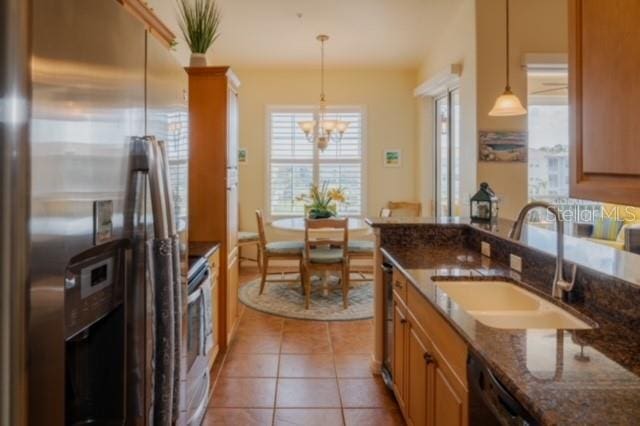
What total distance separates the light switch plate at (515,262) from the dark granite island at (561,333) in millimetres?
26

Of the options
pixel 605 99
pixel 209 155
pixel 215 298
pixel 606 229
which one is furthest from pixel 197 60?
pixel 606 229

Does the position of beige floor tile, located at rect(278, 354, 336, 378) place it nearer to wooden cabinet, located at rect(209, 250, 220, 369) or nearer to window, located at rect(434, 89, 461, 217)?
wooden cabinet, located at rect(209, 250, 220, 369)

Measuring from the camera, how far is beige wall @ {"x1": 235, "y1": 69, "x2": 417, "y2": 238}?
260 inches

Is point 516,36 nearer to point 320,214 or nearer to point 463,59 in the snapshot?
point 463,59

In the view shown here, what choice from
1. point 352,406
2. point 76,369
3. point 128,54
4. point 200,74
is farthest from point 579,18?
point 200,74

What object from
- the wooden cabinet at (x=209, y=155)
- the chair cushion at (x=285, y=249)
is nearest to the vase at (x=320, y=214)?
the chair cushion at (x=285, y=249)

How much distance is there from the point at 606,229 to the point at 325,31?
427 centimetres

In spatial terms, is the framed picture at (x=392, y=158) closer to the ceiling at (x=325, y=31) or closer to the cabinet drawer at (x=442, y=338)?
the ceiling at (x=325, y=31)

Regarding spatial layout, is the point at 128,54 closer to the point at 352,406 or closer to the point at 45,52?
the point at 45,52

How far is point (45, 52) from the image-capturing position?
29.3 inches

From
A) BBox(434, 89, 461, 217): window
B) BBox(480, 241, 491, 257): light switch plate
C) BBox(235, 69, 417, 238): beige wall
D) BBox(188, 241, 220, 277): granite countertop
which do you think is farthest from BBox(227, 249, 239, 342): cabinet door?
BBox(235, 69, 417, 238): beige wall

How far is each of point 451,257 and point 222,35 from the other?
4218mm

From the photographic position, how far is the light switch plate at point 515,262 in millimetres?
2236

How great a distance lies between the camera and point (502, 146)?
431 cm
